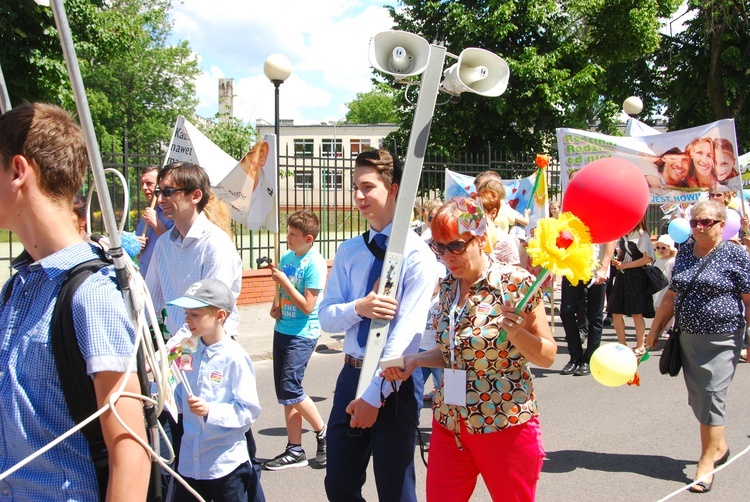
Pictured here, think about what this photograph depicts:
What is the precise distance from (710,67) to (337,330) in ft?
79.6

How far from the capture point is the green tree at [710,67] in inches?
868

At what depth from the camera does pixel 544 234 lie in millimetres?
2270

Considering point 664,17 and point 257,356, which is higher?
point 664,17

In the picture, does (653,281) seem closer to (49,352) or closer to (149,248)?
(149,248)

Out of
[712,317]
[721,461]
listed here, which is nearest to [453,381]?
[712,317]

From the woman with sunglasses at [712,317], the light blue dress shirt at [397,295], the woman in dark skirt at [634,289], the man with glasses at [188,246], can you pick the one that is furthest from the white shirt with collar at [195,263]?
the woman in dark skirt at [634,289]

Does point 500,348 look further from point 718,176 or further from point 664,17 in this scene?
point 664,17

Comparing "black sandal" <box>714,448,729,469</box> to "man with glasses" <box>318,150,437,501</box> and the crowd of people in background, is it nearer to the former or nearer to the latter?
the crowd of people in background

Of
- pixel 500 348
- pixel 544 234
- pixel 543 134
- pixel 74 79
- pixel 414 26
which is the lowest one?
pixel 500 348

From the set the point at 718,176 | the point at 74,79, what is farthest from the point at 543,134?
the point at 74,79

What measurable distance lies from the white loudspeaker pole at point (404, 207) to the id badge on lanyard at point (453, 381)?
0.28 meters

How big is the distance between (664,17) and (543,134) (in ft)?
19.1

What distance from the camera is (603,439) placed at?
529 centimetres

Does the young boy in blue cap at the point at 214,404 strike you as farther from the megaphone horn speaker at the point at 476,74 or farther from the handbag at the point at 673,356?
the handbag at the point at 673,356
